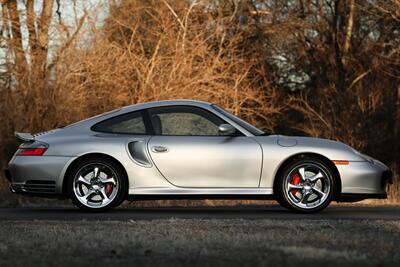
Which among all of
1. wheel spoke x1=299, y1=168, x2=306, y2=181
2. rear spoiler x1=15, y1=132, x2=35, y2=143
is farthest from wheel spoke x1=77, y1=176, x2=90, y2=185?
wheel spoke x1=299, y1=168, x2=306, y2=181

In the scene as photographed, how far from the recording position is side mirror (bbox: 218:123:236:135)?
10.7 metres

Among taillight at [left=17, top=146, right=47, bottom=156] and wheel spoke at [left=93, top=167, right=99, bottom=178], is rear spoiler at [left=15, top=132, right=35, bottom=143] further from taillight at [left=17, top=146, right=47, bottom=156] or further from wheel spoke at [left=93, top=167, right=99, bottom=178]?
wheel spoke at [left=93, top=167, right=99, bottom=178]

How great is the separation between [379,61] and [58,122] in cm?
1127

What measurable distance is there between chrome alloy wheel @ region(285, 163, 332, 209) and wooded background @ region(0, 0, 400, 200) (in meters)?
5.26

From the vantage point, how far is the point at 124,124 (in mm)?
11109

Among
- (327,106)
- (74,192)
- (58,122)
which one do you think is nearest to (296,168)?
(74,192)

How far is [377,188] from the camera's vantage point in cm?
1081

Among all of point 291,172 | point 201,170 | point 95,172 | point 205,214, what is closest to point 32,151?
point 95,172

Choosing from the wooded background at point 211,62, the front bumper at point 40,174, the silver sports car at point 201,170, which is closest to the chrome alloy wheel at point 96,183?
the silver sports car at point 201,170

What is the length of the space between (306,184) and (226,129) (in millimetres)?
1132

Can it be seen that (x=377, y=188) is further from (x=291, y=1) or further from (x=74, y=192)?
(x=291, y=1)

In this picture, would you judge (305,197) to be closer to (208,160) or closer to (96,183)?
(208,160)

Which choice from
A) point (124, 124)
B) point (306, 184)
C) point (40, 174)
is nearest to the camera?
point (306, 184)

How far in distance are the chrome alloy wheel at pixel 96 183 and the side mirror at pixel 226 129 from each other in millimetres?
1347
